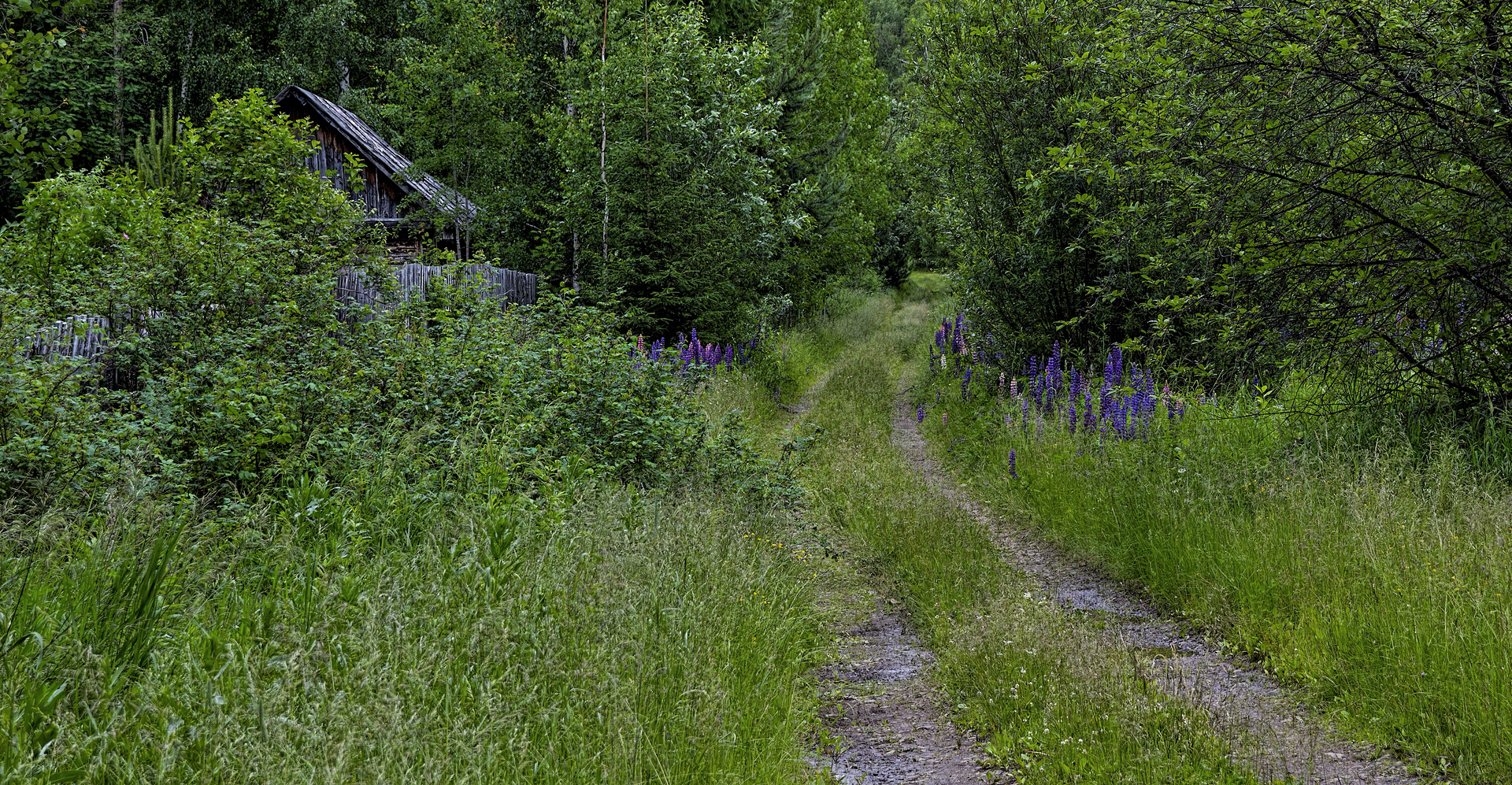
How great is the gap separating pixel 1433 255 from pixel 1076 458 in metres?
3.11

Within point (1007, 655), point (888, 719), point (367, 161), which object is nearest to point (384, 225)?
point (367, 161)

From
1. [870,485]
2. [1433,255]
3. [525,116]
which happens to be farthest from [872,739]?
[525,116]

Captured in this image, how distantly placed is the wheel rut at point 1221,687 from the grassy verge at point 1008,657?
0.59 feet

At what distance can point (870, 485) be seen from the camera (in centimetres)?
838

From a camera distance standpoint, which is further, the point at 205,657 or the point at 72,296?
the point at 72,296

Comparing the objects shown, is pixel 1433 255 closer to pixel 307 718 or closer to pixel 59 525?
pixel 307 718

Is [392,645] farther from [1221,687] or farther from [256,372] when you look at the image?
[1221,687]

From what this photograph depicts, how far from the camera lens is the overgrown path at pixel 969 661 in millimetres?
3475

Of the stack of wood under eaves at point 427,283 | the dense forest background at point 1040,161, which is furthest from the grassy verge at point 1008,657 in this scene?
the stack of wood under eaves at point 427,283

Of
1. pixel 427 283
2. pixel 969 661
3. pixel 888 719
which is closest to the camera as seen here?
pixel 888 719

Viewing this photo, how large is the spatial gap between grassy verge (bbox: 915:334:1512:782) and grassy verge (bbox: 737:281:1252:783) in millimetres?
840

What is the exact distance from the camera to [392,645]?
289 centimetres

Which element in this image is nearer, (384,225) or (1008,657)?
(1008,657)

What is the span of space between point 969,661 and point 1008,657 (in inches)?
9.1
